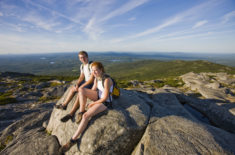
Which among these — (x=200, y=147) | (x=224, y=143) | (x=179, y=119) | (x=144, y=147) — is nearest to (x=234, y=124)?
(x=224, y=143)

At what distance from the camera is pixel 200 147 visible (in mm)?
6145

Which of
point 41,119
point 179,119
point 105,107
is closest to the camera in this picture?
point 105,107

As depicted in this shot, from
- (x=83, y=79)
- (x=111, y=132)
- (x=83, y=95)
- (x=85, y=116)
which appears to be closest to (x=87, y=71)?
(x=83, y=79)

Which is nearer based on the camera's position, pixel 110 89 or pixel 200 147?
pixel 200 147

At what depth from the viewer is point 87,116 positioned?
23.2ft

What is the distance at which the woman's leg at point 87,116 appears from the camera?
6.95 meters

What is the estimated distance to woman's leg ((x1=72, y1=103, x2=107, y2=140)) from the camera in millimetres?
6948

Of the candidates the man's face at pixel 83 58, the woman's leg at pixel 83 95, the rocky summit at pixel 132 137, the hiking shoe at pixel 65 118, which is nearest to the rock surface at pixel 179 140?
the rocky summit at pixel 132 137

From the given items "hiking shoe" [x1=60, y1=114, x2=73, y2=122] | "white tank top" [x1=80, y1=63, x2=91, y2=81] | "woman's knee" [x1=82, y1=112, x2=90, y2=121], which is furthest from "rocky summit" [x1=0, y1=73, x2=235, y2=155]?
"white tank top" [x1=80, y1=63, x2=91, y2=81]

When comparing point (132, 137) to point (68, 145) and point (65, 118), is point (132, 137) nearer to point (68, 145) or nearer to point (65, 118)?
point (68, 145)

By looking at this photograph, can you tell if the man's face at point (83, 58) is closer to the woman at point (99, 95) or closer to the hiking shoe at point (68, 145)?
the woman at point (99, 95)

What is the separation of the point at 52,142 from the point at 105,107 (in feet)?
15.4

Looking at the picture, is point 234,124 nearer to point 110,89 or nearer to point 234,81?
point 110,89

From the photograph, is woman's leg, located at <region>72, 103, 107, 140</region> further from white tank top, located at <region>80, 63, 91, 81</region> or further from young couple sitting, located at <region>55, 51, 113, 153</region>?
white tank top, located at <region>80, 63, 91, 81</region>
